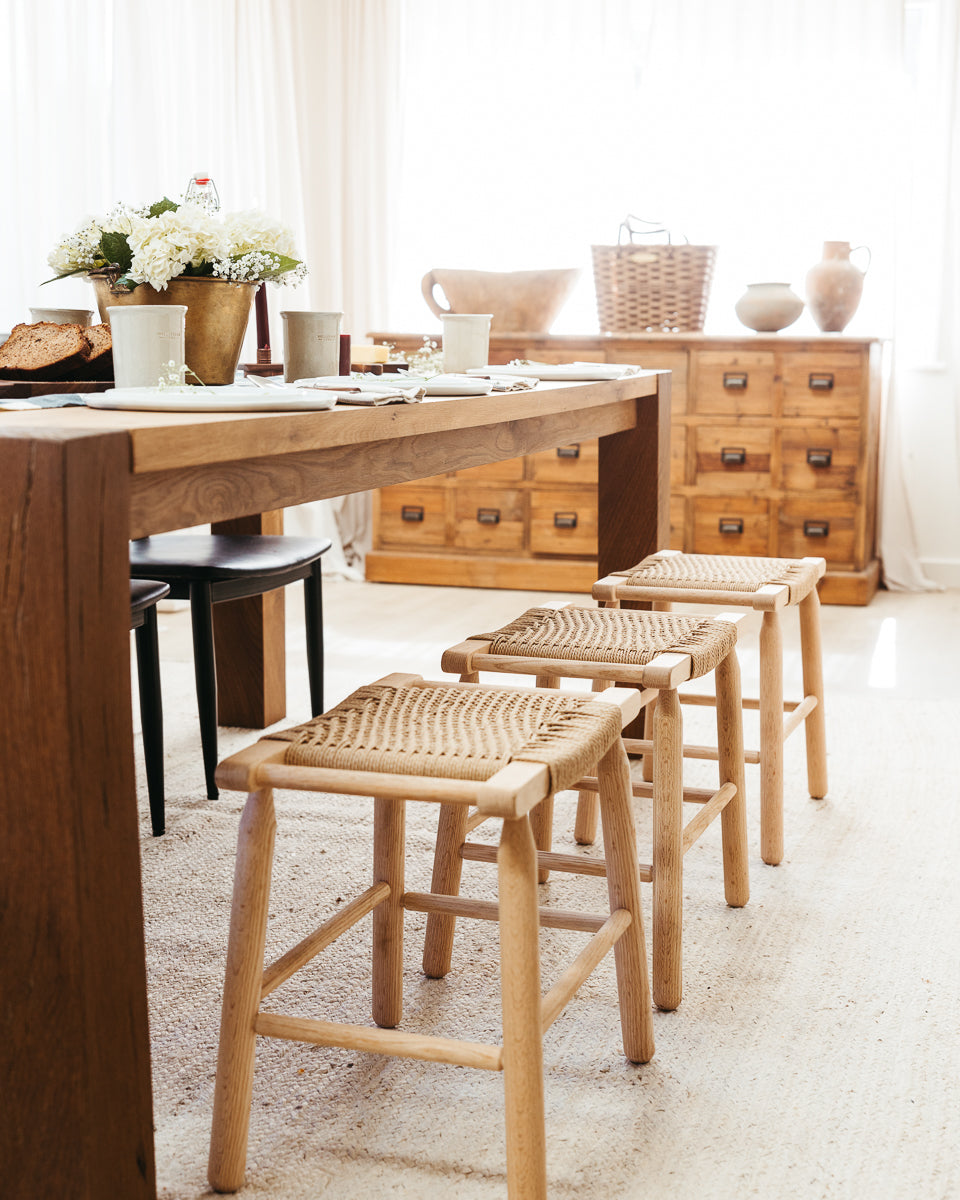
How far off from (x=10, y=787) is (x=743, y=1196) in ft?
2.78

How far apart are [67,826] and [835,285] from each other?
3996 mm

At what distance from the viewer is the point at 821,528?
453 centimetres

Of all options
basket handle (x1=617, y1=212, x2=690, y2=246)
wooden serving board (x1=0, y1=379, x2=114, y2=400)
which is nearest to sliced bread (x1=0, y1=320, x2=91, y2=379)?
wooden serving board (x1=0, y1=379, x2=114, y2=400)

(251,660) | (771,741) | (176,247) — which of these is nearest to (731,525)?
(251,660)

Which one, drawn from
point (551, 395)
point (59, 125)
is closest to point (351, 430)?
point (551, 395)

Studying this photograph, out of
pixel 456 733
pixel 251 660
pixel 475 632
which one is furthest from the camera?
pixel 475 632

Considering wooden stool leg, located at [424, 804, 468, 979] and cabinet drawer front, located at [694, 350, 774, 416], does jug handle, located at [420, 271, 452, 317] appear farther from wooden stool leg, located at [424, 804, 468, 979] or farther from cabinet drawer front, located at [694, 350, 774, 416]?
wooden stool leg, located at [424, 804, 468, 979]

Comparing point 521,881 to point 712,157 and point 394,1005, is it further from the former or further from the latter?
point 712,157

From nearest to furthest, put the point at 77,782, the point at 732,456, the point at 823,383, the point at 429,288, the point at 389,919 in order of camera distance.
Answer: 1. the point at 77,782
2. the point at 389,919
3. the point at 429,288
4. the point at 823,383
5. the point at 732,456

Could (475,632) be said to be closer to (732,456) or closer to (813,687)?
(732,456)

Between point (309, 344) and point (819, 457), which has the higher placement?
point (309, 344)

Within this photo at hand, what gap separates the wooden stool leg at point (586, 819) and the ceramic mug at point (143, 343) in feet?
3.38

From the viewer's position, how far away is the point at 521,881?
121 centimetres

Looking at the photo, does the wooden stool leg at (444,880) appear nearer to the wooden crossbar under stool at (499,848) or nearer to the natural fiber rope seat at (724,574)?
the wooden crossbar under stool at (499,848)
